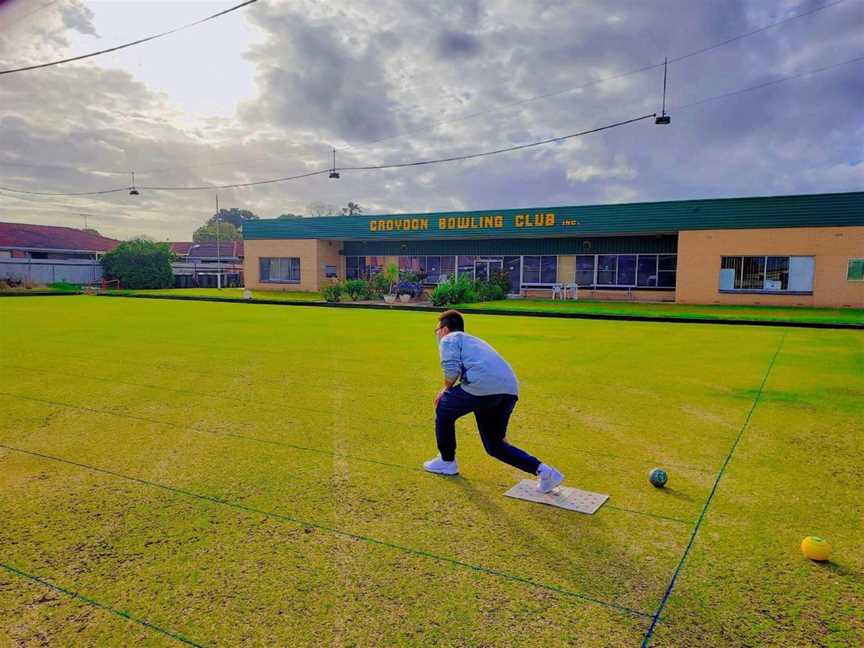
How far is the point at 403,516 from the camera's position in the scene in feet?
12.7

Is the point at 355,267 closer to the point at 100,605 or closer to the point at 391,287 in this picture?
the point at 391,287

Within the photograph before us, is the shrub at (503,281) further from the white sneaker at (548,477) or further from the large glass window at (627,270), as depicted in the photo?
the white sneaker at (548,477)

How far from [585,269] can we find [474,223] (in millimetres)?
6711

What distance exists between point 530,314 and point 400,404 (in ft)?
48.5

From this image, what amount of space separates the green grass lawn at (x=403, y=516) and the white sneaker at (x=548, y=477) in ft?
1.07

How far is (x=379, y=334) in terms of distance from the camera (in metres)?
14.5

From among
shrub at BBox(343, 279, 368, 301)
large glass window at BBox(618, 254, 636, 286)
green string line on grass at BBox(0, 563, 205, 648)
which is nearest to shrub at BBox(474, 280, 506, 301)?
shrub at BBox(343, 279, 368, 301)

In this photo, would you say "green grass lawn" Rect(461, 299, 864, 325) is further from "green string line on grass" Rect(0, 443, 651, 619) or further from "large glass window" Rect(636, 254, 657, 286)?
"green string line on grass" Rect(0, 443, 651, 619)

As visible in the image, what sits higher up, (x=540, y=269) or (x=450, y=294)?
(x=540, y=269)

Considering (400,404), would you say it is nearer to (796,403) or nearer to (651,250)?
(796,403)

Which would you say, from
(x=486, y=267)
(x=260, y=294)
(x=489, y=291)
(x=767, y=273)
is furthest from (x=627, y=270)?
(x=260, y=294)

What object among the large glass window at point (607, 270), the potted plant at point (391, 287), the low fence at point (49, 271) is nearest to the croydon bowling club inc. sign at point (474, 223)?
the large glass window at point (607, 270)

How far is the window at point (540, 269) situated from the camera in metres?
32.6

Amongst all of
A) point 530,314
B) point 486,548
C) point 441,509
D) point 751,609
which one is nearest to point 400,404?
point 441,509
